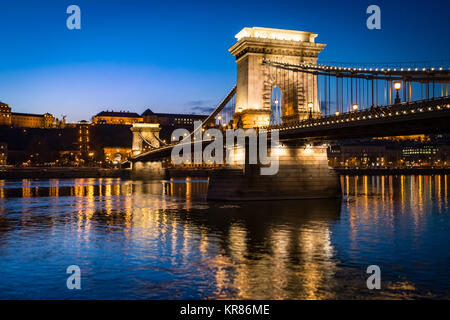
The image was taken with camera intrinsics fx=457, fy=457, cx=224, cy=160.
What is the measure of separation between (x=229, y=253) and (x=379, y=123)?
1344 cm

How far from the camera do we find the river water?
1438cm

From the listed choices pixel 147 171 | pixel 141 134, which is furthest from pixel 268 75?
pixel 141 134

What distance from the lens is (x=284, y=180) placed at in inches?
1544

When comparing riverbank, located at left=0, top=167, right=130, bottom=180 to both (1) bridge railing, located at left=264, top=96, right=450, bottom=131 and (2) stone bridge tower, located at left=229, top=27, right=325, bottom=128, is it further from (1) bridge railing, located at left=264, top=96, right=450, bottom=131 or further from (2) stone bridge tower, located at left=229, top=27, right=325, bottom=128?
(1) bridge railing, located at left=264, top=96, right=450, bottom=131

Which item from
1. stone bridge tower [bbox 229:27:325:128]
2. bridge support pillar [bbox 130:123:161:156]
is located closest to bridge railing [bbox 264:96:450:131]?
stone bridge tower [bbox 229:27:325:128]

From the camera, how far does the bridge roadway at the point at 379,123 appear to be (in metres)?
24.3

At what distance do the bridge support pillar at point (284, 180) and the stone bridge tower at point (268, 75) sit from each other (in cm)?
551

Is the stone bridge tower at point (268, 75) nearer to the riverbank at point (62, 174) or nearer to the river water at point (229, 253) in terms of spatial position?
the river water at point (229, 253)

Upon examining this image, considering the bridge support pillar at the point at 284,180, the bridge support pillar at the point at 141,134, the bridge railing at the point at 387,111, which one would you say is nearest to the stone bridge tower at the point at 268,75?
the bridge support pillar at the point at 284,180

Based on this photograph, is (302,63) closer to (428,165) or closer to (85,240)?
(85,240)

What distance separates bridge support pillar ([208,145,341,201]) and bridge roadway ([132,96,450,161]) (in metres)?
1.81

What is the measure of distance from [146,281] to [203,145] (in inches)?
1495

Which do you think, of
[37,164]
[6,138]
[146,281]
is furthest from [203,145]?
[6,138]
